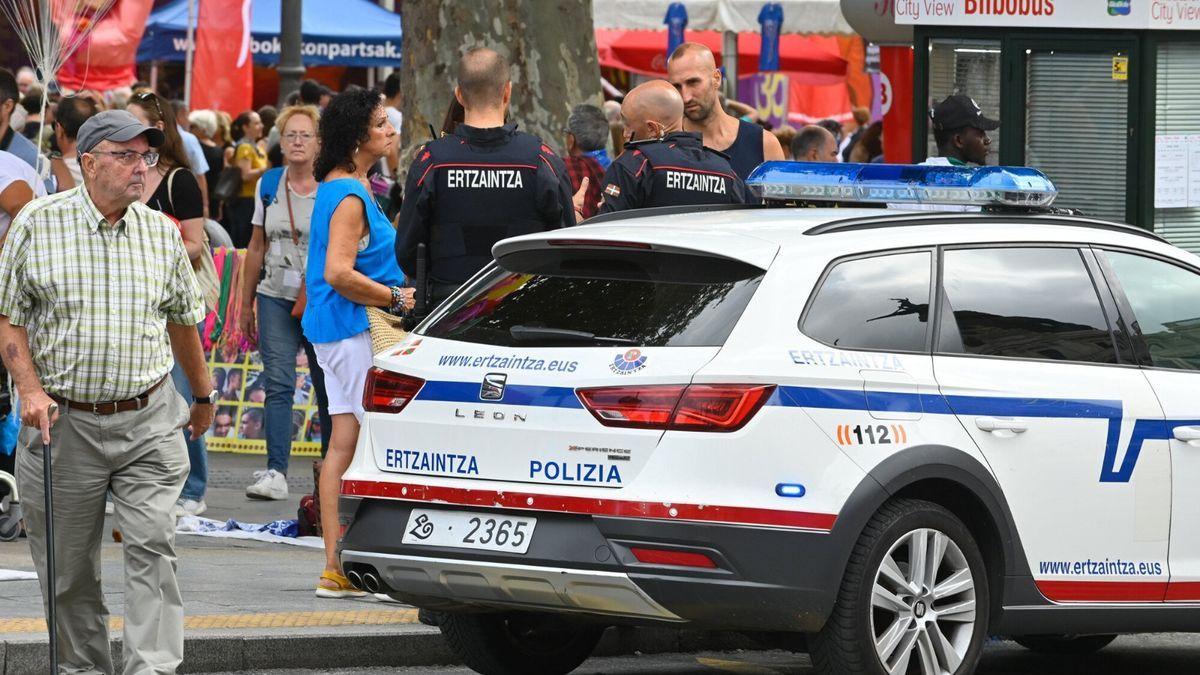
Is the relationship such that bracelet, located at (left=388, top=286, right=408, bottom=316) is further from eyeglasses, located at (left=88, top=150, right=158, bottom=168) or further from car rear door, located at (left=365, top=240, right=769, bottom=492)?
eyeglasses, located at (left=88, top=150, right=158, bottom=168)

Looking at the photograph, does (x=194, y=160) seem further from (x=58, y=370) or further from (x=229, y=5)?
(x=58, y=370)

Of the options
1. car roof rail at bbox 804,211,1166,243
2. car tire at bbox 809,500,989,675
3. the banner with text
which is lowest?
car tire at bbox 809,500,989,675

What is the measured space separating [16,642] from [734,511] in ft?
8.40

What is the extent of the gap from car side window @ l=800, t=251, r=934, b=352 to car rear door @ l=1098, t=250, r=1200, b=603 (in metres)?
0.89

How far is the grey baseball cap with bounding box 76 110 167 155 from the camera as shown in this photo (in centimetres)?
646

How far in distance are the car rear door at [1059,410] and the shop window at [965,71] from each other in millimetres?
5127

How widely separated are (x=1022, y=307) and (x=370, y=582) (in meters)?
2.26

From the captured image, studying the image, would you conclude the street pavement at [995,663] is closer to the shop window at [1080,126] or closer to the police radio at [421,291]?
the police radio at [421,291]

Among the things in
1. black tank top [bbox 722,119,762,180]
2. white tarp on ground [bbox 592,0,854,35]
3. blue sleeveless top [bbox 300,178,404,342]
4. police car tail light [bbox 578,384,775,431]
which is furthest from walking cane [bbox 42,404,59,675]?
white tarp on ground [bbox 592,0,854,35]

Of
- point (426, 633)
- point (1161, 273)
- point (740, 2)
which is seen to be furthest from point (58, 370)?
point (740, 2)

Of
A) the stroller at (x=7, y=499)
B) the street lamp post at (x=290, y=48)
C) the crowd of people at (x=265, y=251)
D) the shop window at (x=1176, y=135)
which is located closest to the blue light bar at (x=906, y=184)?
the crowd of people at (x=265, y=251)

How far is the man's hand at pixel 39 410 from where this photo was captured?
6293mm

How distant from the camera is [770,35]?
22.7 m

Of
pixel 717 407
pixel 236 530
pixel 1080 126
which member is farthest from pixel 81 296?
pixel 1080 126
